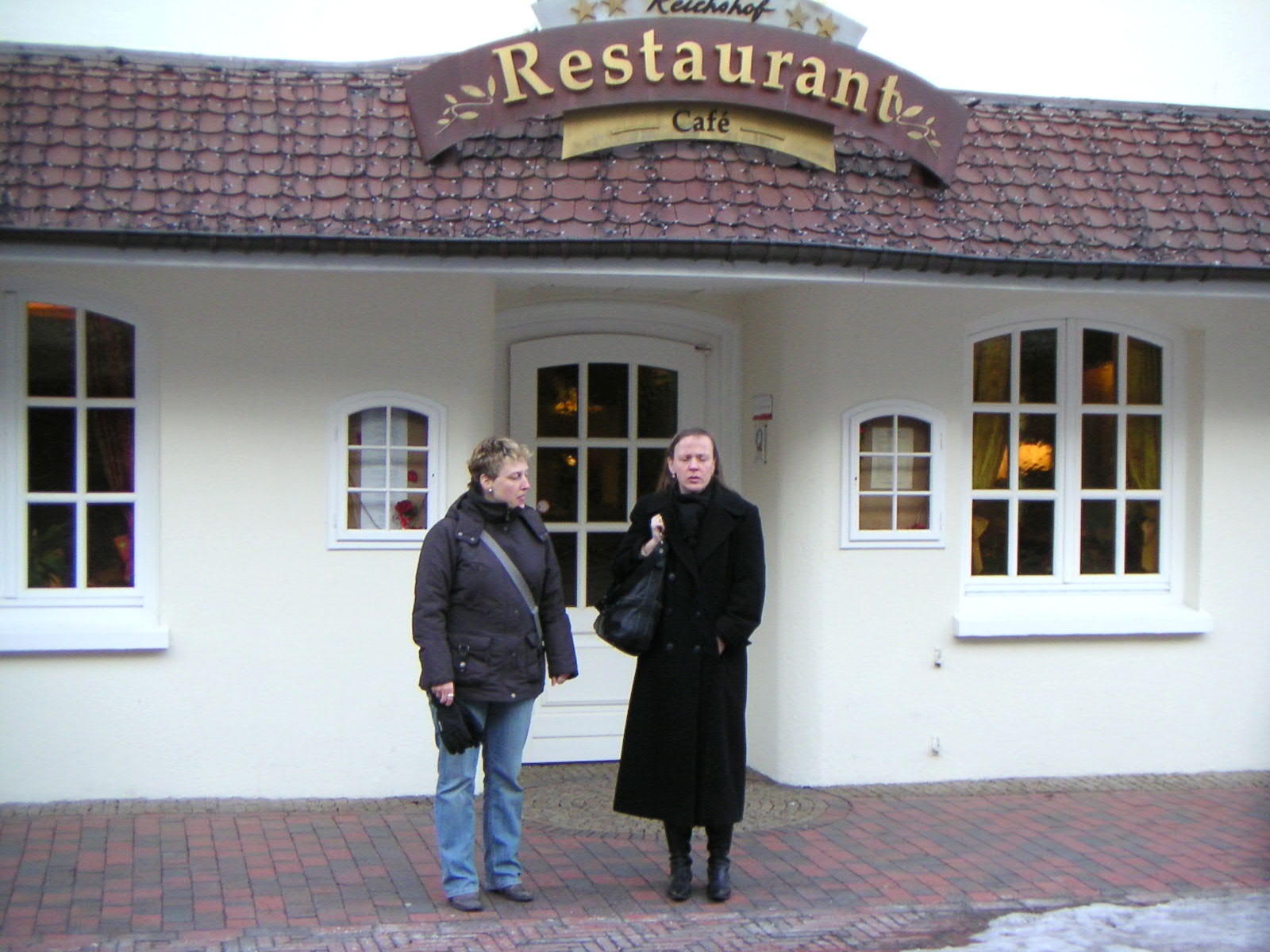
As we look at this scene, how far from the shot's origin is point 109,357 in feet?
24.8

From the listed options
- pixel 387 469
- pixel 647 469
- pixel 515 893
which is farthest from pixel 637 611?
pixel 647 469

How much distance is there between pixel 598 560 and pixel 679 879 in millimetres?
2942

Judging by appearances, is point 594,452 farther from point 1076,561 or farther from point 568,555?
point 1076,561

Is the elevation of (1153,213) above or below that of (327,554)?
above

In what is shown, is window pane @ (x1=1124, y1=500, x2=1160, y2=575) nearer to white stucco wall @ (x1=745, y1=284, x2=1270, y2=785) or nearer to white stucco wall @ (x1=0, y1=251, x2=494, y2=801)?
white stucco wall @ (x1=745, y1=284, x2=1270, y2=785)

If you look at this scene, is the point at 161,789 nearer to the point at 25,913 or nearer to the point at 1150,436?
the point at 25,913

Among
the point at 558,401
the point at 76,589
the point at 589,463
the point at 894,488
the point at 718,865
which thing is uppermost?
the point at 558,401

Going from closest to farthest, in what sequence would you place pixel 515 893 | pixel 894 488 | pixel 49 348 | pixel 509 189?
pixel 515 893 → pixel 509 189 → pixel 49 348 → pixel 894 488

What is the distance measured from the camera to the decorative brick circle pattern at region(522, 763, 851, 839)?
7285mm

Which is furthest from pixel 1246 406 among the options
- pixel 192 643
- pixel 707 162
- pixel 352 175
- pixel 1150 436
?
pixel 192 643

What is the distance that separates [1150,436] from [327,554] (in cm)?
469

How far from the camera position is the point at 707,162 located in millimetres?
7676

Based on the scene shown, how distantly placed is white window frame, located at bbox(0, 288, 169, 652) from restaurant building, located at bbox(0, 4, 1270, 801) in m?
0.02

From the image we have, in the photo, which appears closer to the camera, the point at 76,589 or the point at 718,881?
the point at 718,881
